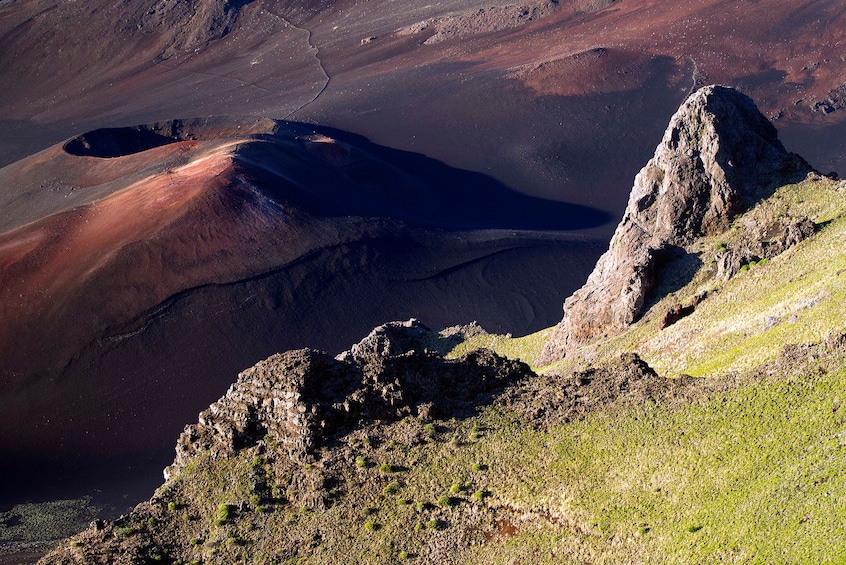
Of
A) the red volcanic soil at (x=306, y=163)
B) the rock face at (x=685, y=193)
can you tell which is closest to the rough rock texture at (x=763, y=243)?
the rock face at (x=685, y=193)

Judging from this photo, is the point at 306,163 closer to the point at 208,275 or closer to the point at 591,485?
the point at 208,275

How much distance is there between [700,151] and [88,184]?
194 feet

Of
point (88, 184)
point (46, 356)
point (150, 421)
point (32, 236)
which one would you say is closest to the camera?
point (150, 421)

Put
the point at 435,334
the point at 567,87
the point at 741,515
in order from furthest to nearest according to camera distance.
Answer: the point at 567,87 → the point at 435,334 → the point at 741,515

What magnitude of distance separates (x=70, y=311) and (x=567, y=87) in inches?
2236

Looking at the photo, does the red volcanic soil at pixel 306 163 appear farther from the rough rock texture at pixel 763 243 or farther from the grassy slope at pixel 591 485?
the grassy slope at pixel 591 485

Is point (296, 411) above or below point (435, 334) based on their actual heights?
above

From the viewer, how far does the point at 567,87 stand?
9819 centimetres

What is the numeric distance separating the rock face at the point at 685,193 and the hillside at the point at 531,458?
5120mm

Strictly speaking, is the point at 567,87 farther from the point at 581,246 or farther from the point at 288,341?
the point at 288,341

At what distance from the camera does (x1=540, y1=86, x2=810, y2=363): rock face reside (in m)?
36.2

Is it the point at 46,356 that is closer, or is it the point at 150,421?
the point at 150,421

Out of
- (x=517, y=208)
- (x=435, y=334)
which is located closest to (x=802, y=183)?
(x=435, y=334)

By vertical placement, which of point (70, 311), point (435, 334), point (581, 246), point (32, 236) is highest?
point (32, 236)
